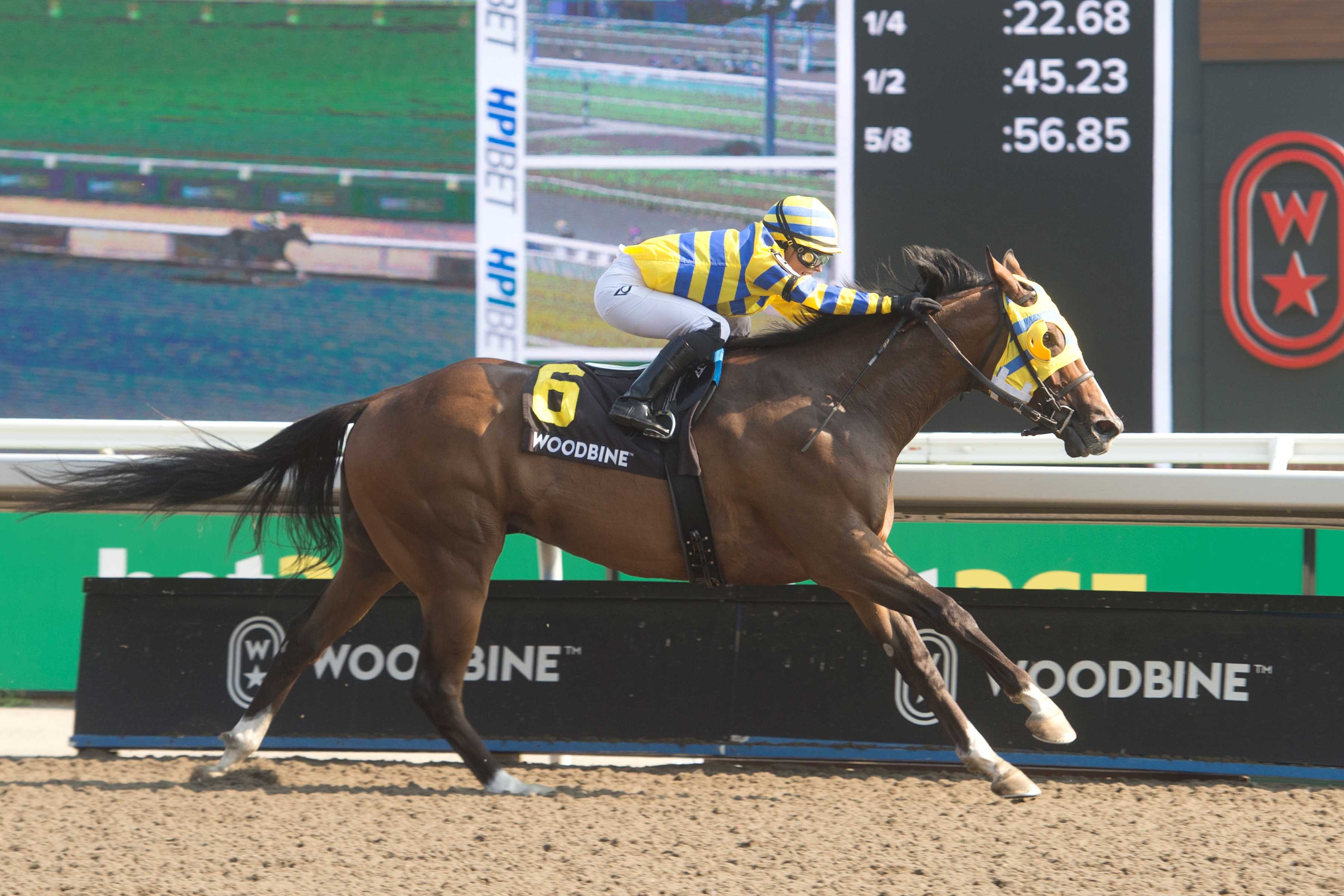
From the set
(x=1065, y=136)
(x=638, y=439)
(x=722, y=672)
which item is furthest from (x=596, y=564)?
(x=1065, y=136)

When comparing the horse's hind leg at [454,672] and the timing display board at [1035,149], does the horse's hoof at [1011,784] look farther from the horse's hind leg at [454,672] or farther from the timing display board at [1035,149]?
the timing display board at [1035,149]

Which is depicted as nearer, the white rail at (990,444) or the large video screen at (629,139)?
the white rail at (990,444)

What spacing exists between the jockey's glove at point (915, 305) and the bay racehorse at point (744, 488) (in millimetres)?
26

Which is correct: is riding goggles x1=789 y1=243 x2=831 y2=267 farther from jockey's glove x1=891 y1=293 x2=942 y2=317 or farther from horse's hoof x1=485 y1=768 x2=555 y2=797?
horse's hoof x1=485 y1=768 x2=555 y2=797

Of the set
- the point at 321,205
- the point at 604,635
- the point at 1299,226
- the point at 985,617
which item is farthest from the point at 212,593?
the point at 1299,226

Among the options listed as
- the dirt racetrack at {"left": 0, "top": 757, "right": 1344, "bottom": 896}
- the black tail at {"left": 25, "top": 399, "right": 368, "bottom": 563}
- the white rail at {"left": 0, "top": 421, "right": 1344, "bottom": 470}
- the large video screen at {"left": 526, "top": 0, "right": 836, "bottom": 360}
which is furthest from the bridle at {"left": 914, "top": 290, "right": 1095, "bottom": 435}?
the large video screen at {"left": 526, "top": 0, "right": 836, "bottom": 360}

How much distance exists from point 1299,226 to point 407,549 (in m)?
4.95

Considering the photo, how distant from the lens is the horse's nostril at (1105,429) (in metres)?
3.65

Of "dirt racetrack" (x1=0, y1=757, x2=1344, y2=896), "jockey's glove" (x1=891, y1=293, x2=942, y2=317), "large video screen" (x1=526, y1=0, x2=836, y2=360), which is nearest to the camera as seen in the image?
"dirt racetrack" (x1=0, y1=757, x2=1344, y2=896)

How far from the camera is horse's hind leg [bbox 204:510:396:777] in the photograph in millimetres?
4098

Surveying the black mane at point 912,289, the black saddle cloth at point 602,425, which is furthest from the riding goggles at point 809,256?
the black saddle cloth at point 602,425

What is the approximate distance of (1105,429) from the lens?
366cm

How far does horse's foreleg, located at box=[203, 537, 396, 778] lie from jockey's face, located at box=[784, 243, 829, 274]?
5.10ft

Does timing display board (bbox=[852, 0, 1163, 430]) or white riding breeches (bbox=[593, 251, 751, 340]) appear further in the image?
timing display board (bbox=[852, 0, 1163, 430])
